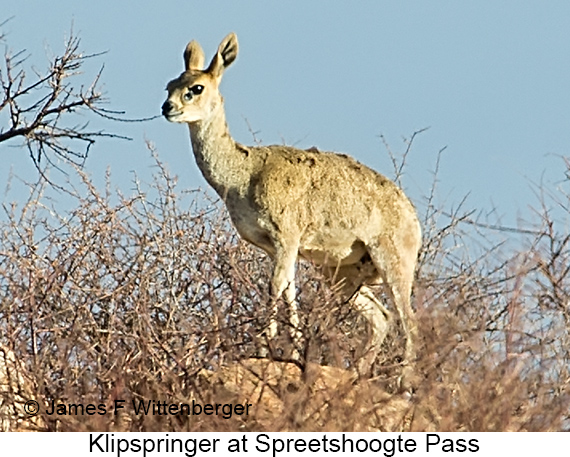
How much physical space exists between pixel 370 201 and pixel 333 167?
464mm

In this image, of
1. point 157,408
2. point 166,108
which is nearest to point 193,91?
point 166,108

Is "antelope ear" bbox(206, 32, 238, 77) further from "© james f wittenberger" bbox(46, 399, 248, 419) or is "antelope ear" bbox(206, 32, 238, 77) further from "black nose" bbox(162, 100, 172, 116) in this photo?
"© james f wittenberger" bbox(46, 399, 248, 419)

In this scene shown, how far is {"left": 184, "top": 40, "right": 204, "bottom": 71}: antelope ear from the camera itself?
49.5 feet

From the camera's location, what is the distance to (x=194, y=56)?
15.1 meters

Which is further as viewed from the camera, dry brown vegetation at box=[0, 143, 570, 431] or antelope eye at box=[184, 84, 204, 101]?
antelope eye at box=[184, 84, 204, 101]

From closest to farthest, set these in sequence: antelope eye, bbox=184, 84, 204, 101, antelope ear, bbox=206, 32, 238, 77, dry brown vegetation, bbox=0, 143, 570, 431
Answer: dry brown vegetation, bbox=0, 143, 570, 431 < antelope eye, bbox=184, 84, 204, 101 < antelope ear, bbox=206, 32, 238, 77

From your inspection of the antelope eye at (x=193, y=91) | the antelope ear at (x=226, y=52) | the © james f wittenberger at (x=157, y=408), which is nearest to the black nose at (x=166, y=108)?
the antelope eye at (x=193, y=91)

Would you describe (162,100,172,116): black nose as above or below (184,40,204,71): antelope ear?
below

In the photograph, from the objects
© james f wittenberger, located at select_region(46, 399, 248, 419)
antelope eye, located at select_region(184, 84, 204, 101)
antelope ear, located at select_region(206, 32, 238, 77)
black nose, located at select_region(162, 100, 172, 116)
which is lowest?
© james f wittenberger, located at select_region(46, 399, 248, 419)

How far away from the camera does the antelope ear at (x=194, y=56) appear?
15078mm

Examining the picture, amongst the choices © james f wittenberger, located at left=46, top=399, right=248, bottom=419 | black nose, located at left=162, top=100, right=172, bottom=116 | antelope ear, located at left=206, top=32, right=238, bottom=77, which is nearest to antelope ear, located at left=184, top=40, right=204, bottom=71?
antelope ear, located at left=206, top=32, right=238, bottom=77
